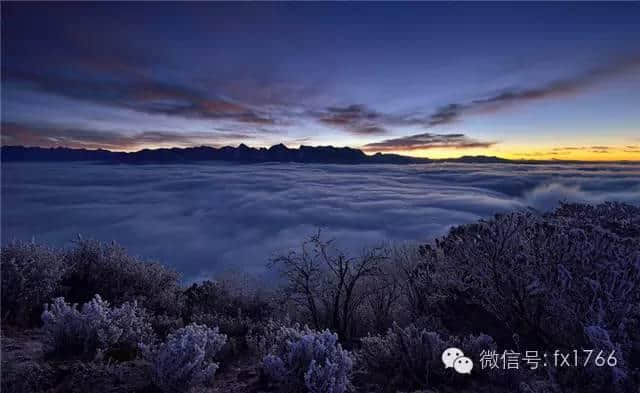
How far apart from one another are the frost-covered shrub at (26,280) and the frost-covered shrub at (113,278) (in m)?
0.77

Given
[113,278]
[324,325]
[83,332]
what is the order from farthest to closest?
1. [324,325]
2. [113,278]
3. [83,332]

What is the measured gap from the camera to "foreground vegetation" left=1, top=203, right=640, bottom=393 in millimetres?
3463

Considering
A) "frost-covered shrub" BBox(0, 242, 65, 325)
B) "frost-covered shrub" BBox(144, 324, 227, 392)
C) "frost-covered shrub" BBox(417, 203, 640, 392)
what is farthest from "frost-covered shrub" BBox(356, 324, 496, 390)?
"frost-covered shrub" BBox(0, 242, 65, 325)

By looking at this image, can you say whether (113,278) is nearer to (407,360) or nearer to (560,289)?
(407,360)

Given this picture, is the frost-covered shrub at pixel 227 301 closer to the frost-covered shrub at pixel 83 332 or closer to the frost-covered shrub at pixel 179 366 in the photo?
the frost-covered shrub at pixel 83 332

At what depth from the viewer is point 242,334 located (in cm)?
625

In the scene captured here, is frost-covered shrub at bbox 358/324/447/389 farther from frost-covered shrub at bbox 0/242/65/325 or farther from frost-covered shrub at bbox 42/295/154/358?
frost-covered shrub at bbox 0/242/65/325

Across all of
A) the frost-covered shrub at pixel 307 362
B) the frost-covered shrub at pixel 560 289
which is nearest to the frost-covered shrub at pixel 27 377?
the frost-covered shrub at pixel 307 362

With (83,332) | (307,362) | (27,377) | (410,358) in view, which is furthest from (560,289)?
(27,377)

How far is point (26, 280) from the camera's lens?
5578 millimetres

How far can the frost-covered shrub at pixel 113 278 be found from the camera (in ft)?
22.5

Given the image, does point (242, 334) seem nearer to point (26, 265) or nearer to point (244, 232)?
point (26, 265)

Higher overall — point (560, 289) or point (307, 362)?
point (560, 289)

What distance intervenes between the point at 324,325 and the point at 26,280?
6.61 m
